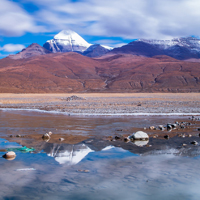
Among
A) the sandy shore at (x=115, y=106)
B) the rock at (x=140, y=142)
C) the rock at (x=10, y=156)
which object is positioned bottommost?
the sandy shore at (x=115, y=106)

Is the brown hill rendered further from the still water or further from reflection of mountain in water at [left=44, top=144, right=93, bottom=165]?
the still water

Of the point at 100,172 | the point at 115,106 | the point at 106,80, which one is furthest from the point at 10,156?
the point at 106,80

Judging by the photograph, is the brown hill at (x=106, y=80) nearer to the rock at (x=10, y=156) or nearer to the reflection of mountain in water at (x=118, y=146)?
the reflection of mountain in water at (x=118, y=146)

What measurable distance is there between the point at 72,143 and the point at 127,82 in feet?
455

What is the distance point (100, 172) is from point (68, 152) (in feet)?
8.65

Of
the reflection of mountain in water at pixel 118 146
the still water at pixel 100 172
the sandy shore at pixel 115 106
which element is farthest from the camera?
the sandy shore at pixel 115 106

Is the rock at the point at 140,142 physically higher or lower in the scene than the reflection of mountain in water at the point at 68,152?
lower

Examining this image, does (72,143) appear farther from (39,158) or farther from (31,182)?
(31,182)

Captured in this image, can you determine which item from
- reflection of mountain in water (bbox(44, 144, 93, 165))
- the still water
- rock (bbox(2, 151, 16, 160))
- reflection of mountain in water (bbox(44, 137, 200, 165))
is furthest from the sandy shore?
rock (bbox(2, 151, 16, 160))

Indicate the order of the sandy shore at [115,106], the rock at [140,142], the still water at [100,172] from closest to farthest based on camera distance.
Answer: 1. the still water at [100,172]
2. the rock at [140,142]
3. the sandy shore at [115,106]

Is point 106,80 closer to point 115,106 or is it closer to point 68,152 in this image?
point 115,106

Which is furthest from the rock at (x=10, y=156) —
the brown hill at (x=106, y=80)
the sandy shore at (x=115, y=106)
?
the brown hill at (x=106, y=80)

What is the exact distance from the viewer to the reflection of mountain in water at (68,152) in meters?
8.94

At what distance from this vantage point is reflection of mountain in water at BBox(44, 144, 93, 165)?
894 cm
